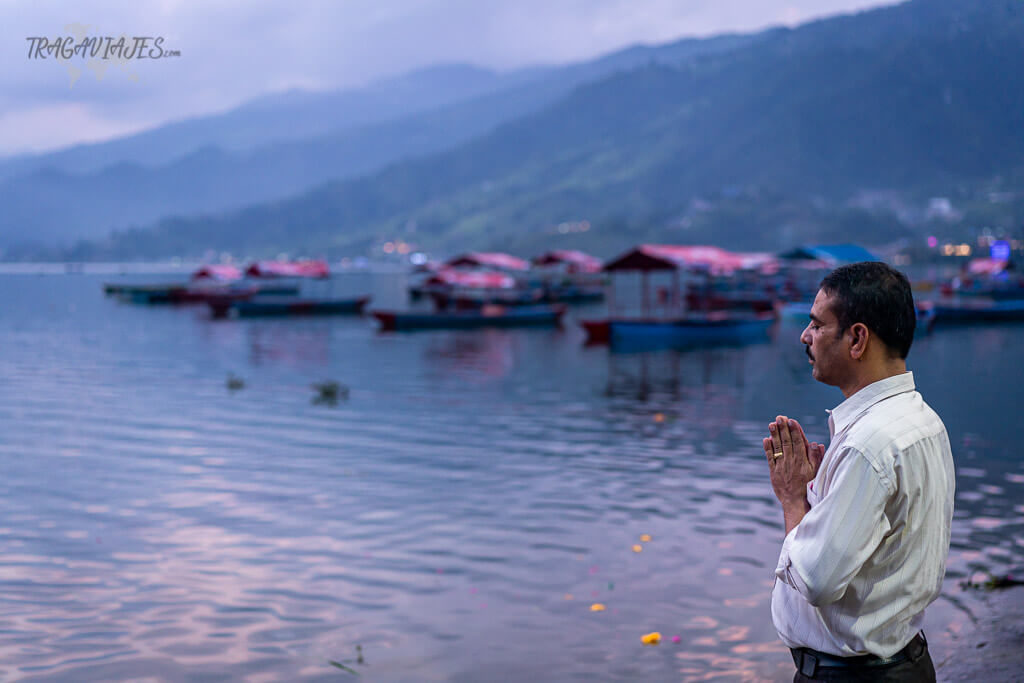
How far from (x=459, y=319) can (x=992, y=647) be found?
4998 cm

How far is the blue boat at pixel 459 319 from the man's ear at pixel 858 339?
177 ft

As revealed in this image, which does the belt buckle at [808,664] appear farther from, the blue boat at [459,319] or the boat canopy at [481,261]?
the boat canopy at [481,261]

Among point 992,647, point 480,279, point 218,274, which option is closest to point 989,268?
point 480,279

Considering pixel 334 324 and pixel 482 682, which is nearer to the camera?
pixel 482 682

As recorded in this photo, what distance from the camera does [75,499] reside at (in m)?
15.0

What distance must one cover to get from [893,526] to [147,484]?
1453 centimetres

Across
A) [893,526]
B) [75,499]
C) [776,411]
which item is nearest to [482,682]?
[893,526]

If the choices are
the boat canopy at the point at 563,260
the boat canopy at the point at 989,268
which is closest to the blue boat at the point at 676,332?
the boat canopy at the point at 563,260

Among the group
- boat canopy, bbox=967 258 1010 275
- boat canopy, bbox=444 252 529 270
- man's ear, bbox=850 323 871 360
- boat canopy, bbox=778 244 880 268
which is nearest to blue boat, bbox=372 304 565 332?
boat canopy, bbox=444 252 529 270

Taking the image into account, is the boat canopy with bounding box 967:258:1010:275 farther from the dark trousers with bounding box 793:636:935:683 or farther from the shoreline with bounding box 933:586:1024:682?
the dark trousers with bounding box 793:636:935:683

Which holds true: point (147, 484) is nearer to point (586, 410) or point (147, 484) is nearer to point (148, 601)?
point (148, 601)

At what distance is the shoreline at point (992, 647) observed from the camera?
7.55m

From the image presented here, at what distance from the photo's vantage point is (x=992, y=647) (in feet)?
26.8

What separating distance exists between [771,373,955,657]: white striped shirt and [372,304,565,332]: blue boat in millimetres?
53915
